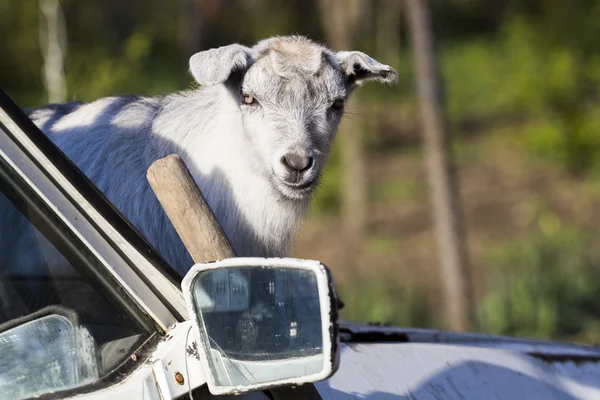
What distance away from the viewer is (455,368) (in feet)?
9.29

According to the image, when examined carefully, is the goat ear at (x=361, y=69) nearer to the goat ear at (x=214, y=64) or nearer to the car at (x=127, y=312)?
the goat ear at (x=214, y=64)

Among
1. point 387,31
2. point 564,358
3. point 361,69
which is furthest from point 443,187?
point 387,31

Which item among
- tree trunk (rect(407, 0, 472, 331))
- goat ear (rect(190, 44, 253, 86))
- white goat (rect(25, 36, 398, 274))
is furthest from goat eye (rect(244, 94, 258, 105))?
tree trunk (rect(407, 0, 472, 331))

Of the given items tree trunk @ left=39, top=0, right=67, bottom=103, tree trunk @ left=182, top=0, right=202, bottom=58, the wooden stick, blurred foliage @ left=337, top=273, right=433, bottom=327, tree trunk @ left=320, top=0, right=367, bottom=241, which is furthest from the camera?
tree trunk @ left=320, top=0, right=367, bottom=241

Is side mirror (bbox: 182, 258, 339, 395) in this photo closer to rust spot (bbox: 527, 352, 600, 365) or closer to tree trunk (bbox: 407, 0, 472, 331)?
rust spot (bbox: 527, 352, 600, 365)

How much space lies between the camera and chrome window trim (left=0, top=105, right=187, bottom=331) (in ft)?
6.51

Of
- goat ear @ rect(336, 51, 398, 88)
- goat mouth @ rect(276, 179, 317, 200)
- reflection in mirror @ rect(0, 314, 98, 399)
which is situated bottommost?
goat mouth @ rect(276, 179, 317, 200)

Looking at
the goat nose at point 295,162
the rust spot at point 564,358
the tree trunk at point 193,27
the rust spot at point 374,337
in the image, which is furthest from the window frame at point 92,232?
the tree trunk at point 193,27

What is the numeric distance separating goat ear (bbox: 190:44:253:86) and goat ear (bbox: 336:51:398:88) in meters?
0.58

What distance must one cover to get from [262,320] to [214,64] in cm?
212

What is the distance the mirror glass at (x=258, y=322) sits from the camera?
6.07ft

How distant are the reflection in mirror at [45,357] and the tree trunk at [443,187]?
594cm

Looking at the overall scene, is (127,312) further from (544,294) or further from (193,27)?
(193,27)

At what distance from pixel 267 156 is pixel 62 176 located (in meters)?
1.93
